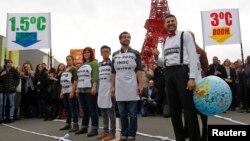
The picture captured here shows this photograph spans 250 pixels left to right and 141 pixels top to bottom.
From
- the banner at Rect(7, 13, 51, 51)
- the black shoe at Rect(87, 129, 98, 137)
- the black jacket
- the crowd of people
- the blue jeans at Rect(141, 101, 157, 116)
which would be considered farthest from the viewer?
the banner at Rect(7, 13, 51, 51)

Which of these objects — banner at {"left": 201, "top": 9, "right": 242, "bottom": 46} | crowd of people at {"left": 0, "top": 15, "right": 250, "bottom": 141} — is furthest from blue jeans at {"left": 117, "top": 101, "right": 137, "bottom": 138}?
banner at {"left": 201, "top": 9, "right": 242, "bottom": 46}

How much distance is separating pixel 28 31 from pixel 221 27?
19.4 feet

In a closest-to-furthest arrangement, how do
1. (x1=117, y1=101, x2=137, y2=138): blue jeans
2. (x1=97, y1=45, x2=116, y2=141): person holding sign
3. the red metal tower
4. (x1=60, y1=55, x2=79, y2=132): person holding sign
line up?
(x1=117, y1=101, x2=137, y2=138): blue jeans
(x1=97, y1=45, x2=116, y2=141): person holding sign
(x1=60, y1=55, x2=79, y2=132): person holding sign
the red metal tower

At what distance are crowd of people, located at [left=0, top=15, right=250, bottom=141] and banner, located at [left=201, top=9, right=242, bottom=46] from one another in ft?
2.15

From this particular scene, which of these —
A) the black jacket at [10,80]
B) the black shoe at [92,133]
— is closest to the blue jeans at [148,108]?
the black jacket at [10,80]

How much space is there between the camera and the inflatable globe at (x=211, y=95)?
4.15 m

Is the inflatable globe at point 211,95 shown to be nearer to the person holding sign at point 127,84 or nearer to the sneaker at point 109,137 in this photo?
the person holding sign at point 127,84

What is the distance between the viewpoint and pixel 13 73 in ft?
33.9

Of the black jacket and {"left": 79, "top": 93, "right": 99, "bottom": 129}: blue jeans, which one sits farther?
the black jacket

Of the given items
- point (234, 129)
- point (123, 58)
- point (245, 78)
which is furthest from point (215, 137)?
point (245, 78)

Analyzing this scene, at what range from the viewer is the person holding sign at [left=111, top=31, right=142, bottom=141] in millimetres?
5449

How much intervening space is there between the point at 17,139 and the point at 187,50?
371 cm

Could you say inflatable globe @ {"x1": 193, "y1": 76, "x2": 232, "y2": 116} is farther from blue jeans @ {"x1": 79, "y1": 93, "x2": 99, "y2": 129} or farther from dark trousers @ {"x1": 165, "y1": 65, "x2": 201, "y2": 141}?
blue jeans @ {"x1": 79, "y1": 93, "x2": 99, "y2": 129}

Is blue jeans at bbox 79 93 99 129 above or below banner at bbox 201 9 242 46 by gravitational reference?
below
